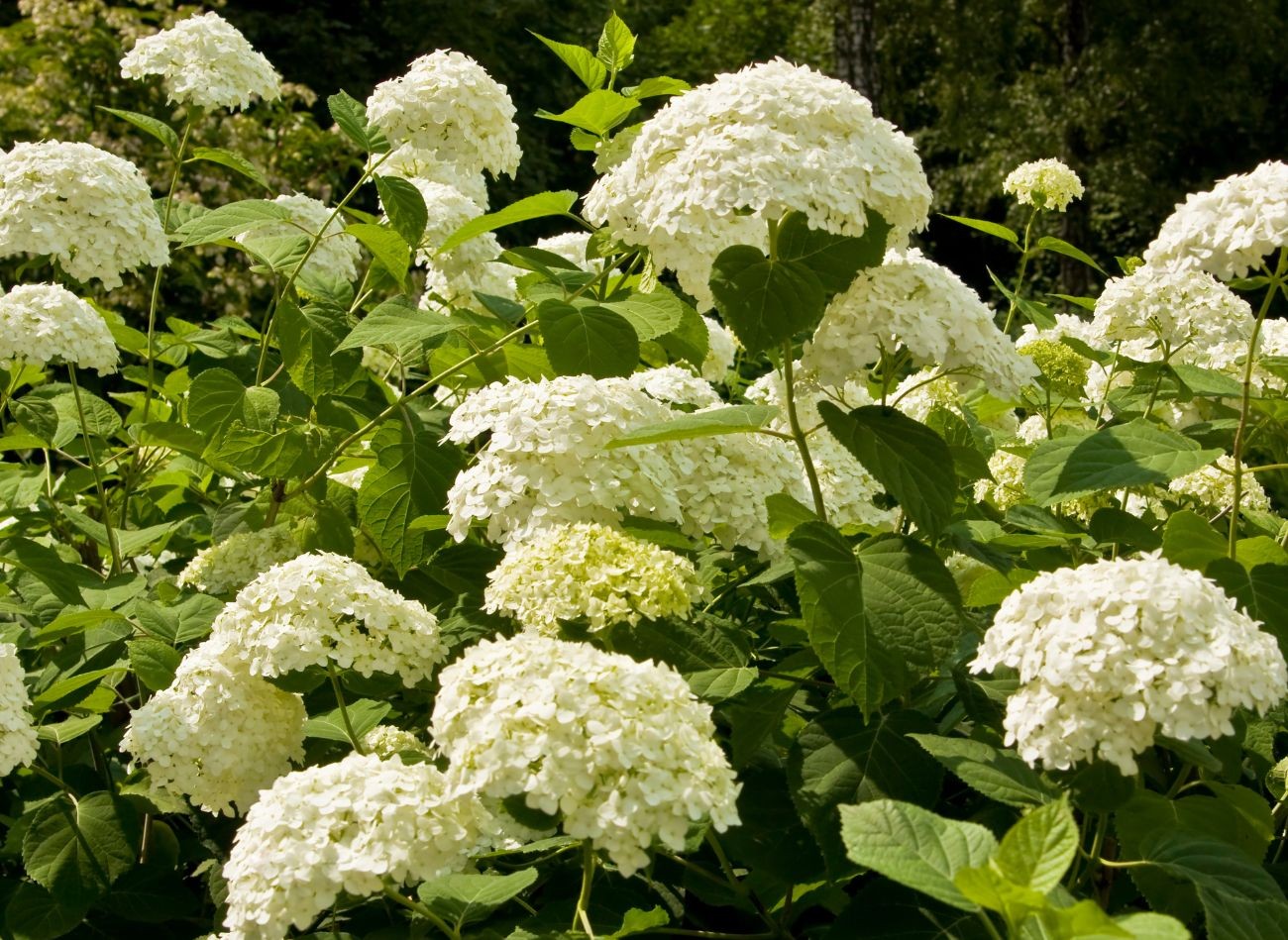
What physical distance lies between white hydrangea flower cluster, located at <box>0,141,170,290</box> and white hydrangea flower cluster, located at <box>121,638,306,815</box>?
1.09 m

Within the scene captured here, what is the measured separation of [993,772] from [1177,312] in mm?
1590

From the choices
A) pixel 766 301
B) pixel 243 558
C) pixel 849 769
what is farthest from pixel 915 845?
pixel 243 558

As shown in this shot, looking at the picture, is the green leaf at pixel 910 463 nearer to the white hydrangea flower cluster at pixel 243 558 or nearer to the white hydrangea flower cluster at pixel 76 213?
the white hydrangea flower cluster at pixel 243 558

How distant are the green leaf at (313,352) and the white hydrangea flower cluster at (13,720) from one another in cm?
91

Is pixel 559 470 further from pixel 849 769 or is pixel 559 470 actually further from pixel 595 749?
pixel 595 749

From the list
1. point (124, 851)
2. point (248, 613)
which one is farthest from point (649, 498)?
point (124, 851)

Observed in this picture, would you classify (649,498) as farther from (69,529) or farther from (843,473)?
(69,529)

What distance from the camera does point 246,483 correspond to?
3312 millimetres

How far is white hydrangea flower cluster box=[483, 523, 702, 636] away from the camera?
1879mm

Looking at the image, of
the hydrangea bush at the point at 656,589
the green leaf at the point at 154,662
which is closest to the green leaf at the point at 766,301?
the hydrangea bush at the point at 656,589

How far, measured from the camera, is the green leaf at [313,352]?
2.89 m

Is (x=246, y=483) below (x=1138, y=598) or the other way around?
below

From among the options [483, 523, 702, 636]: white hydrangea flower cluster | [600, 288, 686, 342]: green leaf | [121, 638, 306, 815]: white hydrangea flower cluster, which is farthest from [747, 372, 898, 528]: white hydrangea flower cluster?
[121, 638, 306, 815]: white hydrangea flower cluster

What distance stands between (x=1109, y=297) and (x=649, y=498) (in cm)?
131
